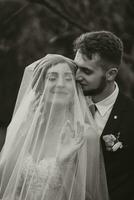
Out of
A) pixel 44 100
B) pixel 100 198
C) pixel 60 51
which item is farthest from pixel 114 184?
pixel 60 51

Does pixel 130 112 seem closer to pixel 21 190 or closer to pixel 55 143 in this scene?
pixel 55 143

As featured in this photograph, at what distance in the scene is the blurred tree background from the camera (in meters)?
3.65

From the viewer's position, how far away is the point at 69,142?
2.29 metres

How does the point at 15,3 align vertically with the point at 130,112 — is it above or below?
above

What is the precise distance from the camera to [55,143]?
2305 mm

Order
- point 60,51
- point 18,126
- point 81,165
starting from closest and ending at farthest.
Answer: point 81,165 < point 18,126 < point 60,51

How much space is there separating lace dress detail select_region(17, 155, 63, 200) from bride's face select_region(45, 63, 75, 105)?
28 cm

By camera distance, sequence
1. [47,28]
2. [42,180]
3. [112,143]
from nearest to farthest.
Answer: [42,180] < [112,143] < [47,28]

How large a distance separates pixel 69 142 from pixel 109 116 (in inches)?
11.1

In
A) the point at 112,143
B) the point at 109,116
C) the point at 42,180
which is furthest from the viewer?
the point at 109,116

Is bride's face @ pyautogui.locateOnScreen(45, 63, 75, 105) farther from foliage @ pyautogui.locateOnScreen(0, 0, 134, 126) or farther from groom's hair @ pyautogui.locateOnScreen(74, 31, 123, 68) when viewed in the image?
foliage @ pyautogui.locateOnScreen(0, 0, 134, 126)

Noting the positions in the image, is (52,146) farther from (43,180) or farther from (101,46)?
(101,46)

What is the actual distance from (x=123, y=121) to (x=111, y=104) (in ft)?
0.34

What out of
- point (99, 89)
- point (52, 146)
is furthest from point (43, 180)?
point (99, 89)
